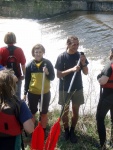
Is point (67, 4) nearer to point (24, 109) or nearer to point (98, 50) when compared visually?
point (98, 50)

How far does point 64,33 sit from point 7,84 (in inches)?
506

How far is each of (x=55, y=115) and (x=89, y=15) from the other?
1615cm

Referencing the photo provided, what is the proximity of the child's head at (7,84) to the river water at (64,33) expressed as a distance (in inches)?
192

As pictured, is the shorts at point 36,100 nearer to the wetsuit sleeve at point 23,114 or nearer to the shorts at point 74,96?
the shorts at point 74,96

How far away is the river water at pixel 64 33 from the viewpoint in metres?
11.1

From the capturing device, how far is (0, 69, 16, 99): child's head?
232cm

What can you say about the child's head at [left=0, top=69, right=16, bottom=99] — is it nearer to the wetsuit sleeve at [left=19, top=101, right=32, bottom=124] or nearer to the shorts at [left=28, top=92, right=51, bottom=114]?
the wetsuit sleeve at [left=19, top=101, right=32, bottom=124]

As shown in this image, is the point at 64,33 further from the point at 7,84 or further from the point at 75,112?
the point at 7,84

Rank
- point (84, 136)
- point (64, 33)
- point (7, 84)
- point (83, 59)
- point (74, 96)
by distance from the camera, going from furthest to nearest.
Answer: point (64, 33) → point (84, 136) → point (74, 96) → point (83, 59) → point (7, 84)

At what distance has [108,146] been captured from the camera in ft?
13.0

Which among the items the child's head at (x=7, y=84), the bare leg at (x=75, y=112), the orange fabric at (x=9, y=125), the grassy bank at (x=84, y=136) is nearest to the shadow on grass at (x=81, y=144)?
the grassy bank at (x=84, y=136)

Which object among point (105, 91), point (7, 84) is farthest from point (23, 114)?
point (105, 91)

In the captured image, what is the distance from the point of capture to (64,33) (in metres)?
15.0

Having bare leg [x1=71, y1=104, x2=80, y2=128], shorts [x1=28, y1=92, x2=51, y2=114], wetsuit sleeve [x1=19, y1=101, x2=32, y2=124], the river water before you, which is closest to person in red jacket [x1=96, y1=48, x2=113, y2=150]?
bare leg [x1=71, y1=104, x2=80, y2=128]
